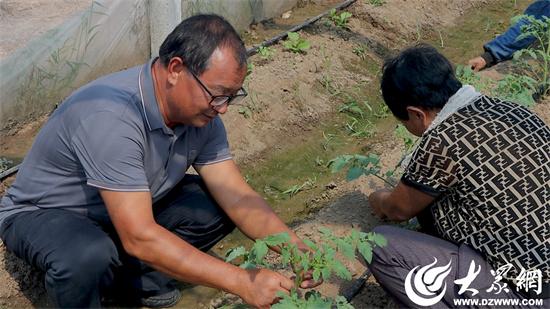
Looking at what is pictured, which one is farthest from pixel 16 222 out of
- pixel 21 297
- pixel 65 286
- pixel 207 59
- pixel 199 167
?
pixel 207 59

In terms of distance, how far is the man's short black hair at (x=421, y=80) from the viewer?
2.72 meters

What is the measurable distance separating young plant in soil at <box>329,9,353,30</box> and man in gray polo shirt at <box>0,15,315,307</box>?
11.2 feet

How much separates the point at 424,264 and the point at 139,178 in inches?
44.7

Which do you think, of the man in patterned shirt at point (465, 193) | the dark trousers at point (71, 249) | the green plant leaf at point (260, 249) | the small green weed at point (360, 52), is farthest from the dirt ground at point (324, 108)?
the green plant leaf at point (260, 249)

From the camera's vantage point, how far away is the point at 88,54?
497cm

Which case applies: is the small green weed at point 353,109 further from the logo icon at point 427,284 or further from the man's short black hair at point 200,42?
the man's short black hair at point 200,42

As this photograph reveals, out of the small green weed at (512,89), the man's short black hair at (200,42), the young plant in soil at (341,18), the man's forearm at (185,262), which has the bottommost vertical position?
the young plant in soil at (341,18)

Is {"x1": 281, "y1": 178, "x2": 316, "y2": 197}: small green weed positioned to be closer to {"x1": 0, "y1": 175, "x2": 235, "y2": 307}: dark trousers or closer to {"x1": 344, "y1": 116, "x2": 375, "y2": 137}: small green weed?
{"x1": 344, "y1": 116, "x2": 375, "y2": 137}: small green weed

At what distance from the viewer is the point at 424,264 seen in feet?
9.18

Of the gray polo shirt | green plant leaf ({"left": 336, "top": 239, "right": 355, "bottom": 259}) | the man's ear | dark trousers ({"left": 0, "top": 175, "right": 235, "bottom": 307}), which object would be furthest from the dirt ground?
the man's ear

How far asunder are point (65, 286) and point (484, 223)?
158 cm

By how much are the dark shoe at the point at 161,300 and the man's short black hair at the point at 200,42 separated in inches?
47.9
